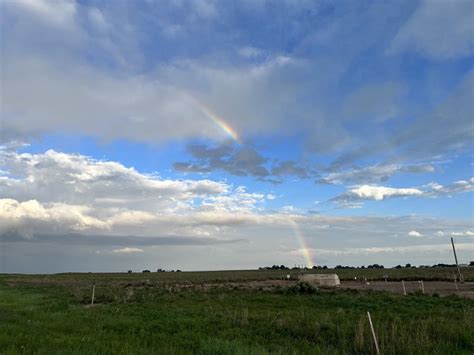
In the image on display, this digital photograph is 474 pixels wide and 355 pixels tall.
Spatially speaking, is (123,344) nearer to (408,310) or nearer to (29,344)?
(29,344)

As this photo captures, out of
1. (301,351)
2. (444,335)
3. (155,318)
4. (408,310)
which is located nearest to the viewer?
(301,351)

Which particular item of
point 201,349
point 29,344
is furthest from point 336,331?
point 29,344

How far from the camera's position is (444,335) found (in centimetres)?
1401

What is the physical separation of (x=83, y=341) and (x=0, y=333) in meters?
3.51

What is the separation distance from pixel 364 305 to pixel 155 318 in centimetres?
1318

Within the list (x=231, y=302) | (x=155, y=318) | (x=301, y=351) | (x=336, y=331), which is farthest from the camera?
(x=231, y=302)

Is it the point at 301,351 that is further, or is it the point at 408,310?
the point at 408,310

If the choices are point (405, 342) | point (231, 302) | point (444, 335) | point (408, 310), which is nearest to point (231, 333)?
point (405, 342)

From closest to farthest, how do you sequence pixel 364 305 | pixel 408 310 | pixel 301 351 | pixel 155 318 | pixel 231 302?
1. pixel 301 351
2. pixel 155 318
3. pixel 408 310
4. pixel 364 305
5. pixel 231 302

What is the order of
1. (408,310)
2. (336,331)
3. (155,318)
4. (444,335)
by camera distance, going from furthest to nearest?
(408,310)
(155,318)
(336,331)
(444,335)

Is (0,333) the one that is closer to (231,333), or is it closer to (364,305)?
(231,333)

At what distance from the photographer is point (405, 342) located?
13.0 metres

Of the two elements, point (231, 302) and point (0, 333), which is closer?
point (0, 333)

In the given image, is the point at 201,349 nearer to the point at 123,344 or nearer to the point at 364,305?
the point at 123,344
